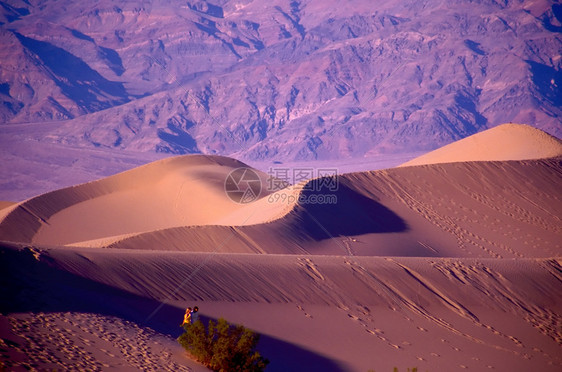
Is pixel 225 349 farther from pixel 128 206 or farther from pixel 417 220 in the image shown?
pixel 128 206

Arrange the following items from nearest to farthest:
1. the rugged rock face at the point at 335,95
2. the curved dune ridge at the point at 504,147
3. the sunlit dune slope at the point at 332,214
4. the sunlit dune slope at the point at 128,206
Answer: the sunlit dune slope at the point at 332,214 < the sunlit dune slope at the point at 128,206 < the curved dune ridge at the point at 504,147 < the rugged rock face at the point at 335,95

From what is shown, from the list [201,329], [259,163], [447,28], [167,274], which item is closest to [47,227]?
[167,274]

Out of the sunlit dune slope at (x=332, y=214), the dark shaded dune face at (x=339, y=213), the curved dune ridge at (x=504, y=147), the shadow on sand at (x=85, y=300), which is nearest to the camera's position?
the shadow on sand at (x=85, y=300)

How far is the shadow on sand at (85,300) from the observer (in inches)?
520

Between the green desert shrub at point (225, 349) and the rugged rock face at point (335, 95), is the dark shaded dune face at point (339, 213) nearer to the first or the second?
the green desert shrub at point (225, 349)

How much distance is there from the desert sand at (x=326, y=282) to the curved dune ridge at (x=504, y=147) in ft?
26.8

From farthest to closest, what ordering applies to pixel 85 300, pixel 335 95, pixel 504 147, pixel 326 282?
pixel 335 95, pixel 504 147, pixel 326 282, pixel 85 300

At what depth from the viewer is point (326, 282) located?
59.4 feet

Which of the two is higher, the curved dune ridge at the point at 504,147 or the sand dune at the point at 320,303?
the curved dune ridge at the point at 504,147

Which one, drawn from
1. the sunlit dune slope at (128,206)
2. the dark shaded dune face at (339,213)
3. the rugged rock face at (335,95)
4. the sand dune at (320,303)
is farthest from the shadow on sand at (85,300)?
the rugged rock face at (335,95)

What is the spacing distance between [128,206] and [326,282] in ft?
79.0

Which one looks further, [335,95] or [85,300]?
[335,95]

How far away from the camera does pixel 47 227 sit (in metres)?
35.1

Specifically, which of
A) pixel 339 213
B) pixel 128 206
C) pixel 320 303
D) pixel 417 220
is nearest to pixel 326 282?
pixel 320 303
